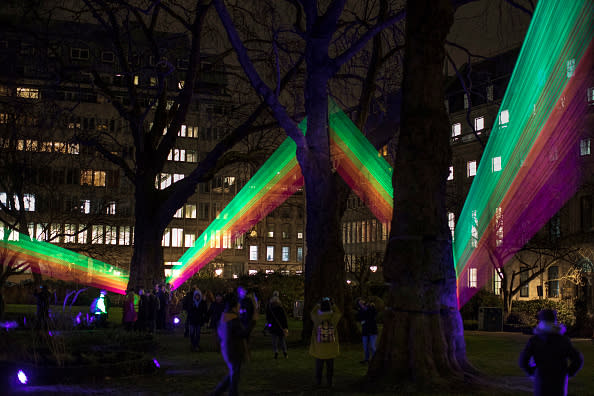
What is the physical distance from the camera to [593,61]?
142 feet

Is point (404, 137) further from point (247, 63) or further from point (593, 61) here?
point (593, 61)

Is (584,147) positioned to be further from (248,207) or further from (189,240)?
(189,240)

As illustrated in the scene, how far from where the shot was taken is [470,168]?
6034 centimetres

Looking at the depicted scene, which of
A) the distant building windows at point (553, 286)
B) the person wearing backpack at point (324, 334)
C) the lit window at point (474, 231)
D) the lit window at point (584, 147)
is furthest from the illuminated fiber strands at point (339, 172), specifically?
the lit window at point (584, 147)

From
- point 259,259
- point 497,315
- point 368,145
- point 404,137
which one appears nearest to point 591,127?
point 497,315

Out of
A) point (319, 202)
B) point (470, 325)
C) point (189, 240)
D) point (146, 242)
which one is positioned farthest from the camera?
point (189, 240)

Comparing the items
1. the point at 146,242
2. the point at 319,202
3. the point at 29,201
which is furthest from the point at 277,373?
the point at 29,201

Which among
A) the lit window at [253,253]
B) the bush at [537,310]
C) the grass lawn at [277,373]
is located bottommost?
the grass lawn at [277,373]

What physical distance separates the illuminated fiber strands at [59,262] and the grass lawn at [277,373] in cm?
2076

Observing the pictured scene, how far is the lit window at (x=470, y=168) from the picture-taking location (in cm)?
5991

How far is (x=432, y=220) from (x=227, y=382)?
4.25 m

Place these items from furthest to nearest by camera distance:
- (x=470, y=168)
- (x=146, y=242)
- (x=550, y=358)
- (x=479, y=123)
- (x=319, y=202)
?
(x=470, y=168) → (x=479, y=123) → (x=146, y=242) → (x=319, y=202) → (x=550, y=358)

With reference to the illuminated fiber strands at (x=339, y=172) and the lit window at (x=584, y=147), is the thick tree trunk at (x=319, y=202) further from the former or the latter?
the lit window at (x=584, y=147)

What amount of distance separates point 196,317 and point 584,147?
31.9 m
